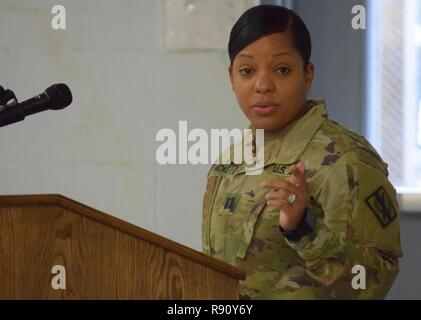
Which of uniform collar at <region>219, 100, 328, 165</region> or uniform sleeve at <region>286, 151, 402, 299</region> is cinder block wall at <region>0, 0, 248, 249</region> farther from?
uniform sleeve at <region>286, 151, 402, 299</region>

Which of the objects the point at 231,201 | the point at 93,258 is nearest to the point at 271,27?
the point at 231,201

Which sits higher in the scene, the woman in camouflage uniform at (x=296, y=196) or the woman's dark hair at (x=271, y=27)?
the woman's dark hair at (x=271, y=27)

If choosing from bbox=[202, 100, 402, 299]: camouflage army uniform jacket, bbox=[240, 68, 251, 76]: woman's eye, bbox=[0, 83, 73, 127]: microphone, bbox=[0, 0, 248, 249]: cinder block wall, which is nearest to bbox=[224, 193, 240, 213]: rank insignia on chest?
bbox=[202, 100, 402, 299]: camouflage army uniform jacket

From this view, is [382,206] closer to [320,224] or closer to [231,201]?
[320,224]

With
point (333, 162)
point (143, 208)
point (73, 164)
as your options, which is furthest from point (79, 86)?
point (333, 162)

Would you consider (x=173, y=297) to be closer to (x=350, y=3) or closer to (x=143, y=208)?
(x=143, y=208)

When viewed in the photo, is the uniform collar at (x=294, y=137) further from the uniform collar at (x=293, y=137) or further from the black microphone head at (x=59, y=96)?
the black microphone head at (x=59, y=96)

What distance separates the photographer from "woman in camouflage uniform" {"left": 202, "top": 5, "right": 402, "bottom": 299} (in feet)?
4.67

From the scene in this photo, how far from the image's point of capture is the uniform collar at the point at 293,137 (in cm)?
149

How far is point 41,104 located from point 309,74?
1.81 ft

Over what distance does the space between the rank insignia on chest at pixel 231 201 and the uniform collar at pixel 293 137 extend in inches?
3.6

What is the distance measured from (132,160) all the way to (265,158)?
1.06 feet

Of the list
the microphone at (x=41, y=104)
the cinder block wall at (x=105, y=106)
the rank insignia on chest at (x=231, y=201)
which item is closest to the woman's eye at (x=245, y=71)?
the cinder block wall at (x=105, y=106)

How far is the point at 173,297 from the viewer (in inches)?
47.4
